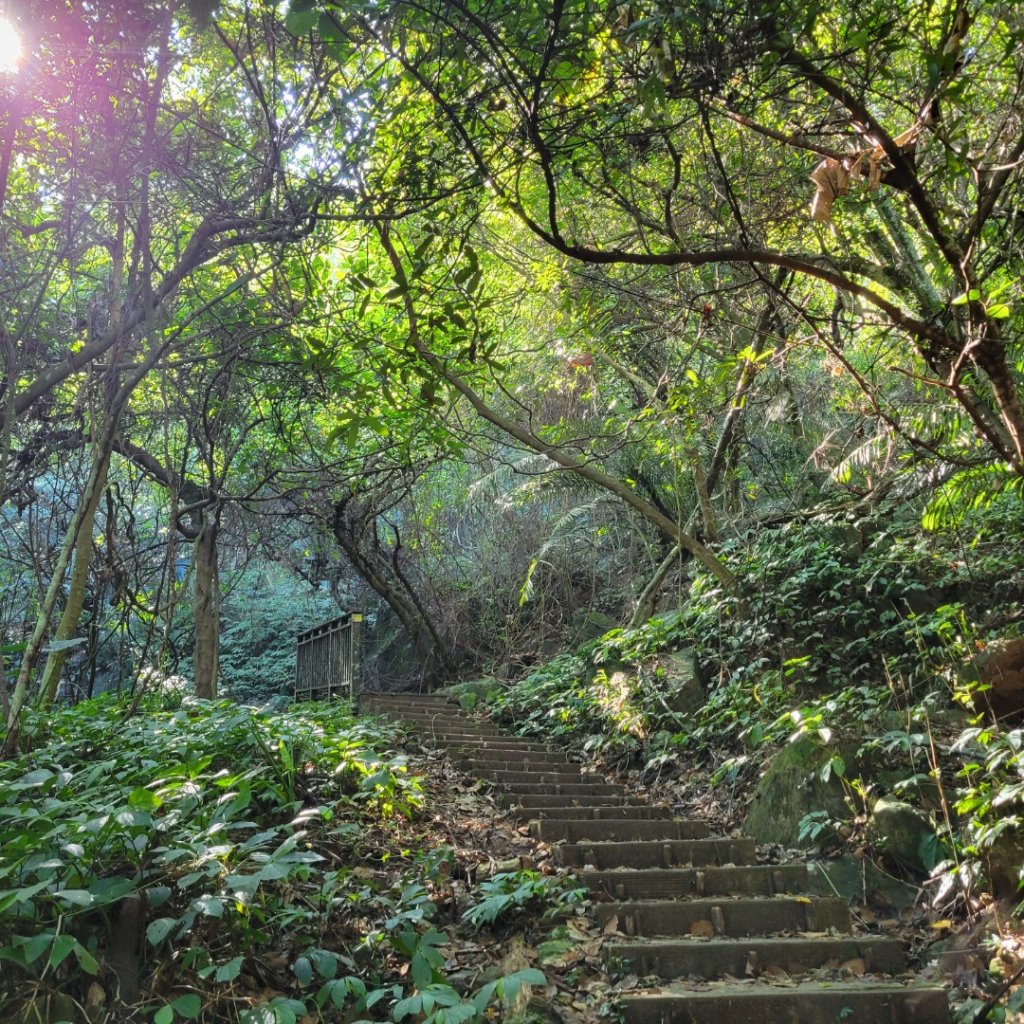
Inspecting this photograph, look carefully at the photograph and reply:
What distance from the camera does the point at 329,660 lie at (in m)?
11.9

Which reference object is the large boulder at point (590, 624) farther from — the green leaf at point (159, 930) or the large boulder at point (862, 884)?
the green leaf at point (159, 930)

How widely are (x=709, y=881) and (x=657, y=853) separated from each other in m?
0.43

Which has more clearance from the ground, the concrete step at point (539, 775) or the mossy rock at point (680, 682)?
the mossy rock at point (680, 682)

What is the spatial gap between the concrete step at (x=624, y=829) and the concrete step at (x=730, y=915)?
1.09 metres

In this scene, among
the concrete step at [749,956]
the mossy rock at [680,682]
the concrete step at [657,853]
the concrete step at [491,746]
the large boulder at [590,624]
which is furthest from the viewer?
the large boulder at [590,624]

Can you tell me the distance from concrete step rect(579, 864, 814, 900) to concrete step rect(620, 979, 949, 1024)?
1055mm

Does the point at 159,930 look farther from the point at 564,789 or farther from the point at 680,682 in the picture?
the point at 680,682

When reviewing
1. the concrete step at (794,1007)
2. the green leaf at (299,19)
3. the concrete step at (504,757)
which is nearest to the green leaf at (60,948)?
the concrete step at (794,1007)

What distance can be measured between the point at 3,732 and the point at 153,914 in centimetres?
147

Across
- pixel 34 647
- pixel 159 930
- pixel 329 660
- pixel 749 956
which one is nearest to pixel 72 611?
pixel 34 647

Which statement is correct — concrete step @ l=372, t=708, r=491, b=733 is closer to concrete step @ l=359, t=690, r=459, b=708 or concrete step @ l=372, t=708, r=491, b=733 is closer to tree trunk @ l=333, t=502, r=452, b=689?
concrete step @ l=359, t=690, r=459, b=708

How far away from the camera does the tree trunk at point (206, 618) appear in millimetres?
7391

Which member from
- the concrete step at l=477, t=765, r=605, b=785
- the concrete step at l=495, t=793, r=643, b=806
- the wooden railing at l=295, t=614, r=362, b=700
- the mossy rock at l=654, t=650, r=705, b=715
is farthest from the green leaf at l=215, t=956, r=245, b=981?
the wooden railing at l=295, t=614, r=362, b=700

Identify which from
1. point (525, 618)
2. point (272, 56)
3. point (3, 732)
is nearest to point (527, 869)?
point (3, 732)
